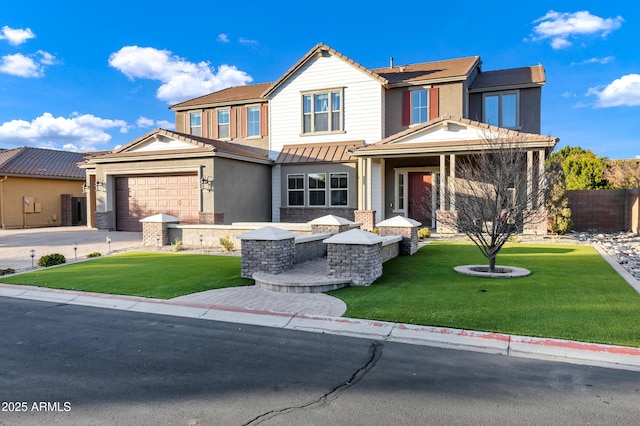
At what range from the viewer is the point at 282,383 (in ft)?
13.8

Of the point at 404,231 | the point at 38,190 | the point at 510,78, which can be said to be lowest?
the point at 404,231

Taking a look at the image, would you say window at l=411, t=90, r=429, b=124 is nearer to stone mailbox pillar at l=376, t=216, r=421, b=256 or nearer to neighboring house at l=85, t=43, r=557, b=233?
neighboring house at l=85, t=43, r=557, b=233

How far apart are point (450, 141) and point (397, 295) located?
10949 mm

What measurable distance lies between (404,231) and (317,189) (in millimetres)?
9071

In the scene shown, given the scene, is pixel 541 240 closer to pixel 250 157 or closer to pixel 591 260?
pixel 591 260

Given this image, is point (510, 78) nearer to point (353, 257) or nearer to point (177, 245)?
point (353, 257)

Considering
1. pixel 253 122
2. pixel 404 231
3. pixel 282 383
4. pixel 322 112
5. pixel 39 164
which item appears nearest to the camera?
pixel 282 383

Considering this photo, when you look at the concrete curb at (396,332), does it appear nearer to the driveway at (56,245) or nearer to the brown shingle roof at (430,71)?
the driveway at (56,245)

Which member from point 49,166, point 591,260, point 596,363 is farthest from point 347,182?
point 49,166

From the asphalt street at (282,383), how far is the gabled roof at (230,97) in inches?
727

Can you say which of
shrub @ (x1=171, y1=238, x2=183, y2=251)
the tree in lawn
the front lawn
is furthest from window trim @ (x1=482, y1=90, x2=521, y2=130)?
shrub @ (x1=171, y1=238, x2=183, y2=251)

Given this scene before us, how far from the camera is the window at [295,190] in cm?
2120

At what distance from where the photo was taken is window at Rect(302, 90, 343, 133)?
820 inches

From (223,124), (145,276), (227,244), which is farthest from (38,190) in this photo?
(145,276)
